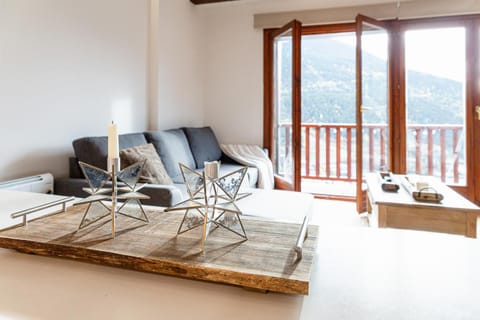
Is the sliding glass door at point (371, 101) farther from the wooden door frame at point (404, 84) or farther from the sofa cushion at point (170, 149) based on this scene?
the sofa cushion at point (170, 149)

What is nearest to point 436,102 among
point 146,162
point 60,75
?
point 146,162

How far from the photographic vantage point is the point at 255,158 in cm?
382

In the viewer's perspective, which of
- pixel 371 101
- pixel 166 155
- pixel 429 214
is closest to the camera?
pixel 429 214

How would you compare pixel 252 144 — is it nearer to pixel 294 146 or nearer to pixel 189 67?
pixel 294 146

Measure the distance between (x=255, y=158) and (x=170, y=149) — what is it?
121 centimetres

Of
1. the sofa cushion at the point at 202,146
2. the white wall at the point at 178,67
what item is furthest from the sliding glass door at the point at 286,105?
the white wall at the point at 178,67

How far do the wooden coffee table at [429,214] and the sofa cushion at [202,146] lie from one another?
6.40 ft

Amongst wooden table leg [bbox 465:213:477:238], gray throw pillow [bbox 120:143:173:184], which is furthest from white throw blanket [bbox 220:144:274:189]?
wooden table leg [bbox 465:213:477:238]

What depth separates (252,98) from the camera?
426 cm

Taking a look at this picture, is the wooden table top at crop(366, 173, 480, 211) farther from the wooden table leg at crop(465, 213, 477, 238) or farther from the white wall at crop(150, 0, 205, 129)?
the white wall at crop(150, 0, 205, 129)

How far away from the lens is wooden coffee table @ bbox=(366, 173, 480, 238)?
6.35 ft

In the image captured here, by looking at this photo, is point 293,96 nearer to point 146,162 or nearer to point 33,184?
point 146,162

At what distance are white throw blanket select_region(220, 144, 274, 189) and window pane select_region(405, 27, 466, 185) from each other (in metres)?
1.71

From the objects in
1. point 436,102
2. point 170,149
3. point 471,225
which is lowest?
point 471,225
